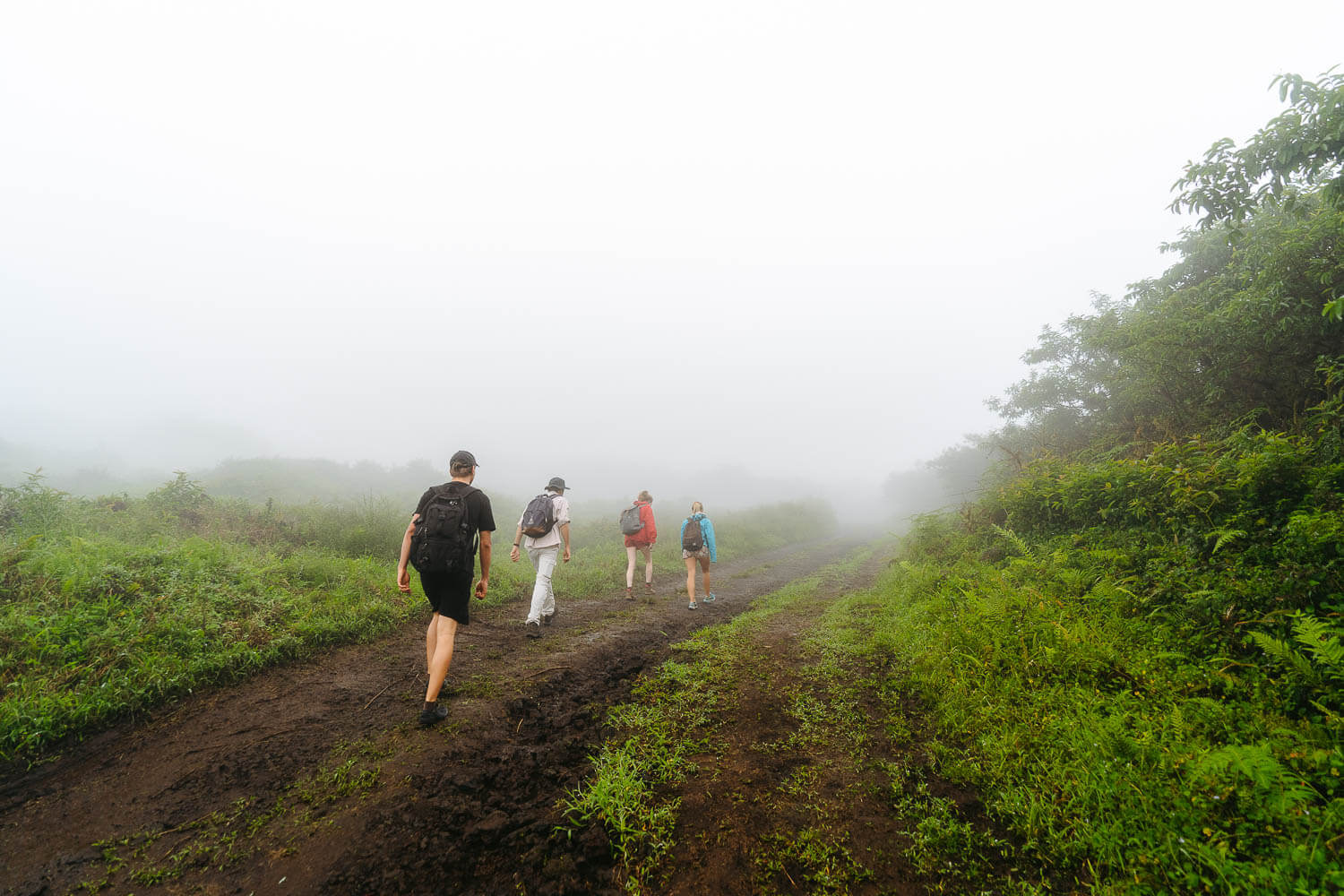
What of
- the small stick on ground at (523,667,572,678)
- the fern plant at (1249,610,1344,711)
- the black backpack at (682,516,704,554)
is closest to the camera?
the fern plant at (1249,610,1344,711)

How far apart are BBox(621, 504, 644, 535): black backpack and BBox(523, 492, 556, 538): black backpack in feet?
8.63

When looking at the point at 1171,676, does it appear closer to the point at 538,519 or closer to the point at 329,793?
the point at 329,793

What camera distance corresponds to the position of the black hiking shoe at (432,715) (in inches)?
159

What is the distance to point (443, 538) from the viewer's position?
176 inches

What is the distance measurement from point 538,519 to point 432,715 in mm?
3536

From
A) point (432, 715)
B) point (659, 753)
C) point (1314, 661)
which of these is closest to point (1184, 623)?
point (1314, 661)

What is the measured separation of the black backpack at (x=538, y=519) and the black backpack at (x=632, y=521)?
263cm

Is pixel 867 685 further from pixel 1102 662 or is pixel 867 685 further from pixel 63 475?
pixel 63 475

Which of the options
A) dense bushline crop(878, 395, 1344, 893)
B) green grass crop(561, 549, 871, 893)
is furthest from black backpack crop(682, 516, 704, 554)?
dense bushline crop(878, 395, 1344, 893)

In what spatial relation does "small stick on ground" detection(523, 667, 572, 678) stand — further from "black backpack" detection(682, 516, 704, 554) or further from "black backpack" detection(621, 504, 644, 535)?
"black backpack" detection(621, 504, 644, 535)

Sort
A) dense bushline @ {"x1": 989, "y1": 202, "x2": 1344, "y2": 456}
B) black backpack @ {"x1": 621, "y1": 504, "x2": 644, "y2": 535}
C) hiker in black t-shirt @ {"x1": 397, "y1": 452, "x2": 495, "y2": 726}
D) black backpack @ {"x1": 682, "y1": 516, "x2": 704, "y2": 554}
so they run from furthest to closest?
black backpack @ {"x1": 621, "y1": 504, "x2": 644, "y2": 535} → black backpack @ {"x1": 682, "y1": 516, "x2": 704, "y2": 554} → dense bushline @ {"x1": 989, "y1": 202, "x2": 1344, "y2": 456} → hiker in black t-shirt @ {"x1": 397, "y1": 452, "x2": 495, "y2": 726}

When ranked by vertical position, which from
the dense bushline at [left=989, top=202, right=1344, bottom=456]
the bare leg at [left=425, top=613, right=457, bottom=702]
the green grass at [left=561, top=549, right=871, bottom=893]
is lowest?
the green grass at [left=561, top=549, right=871, bottom=893]

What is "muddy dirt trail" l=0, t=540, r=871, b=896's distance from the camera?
2.51m

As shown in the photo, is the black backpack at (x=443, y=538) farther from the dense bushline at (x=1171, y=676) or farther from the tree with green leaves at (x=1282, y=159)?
the tree with green leaves at (x=1282, y=159)
